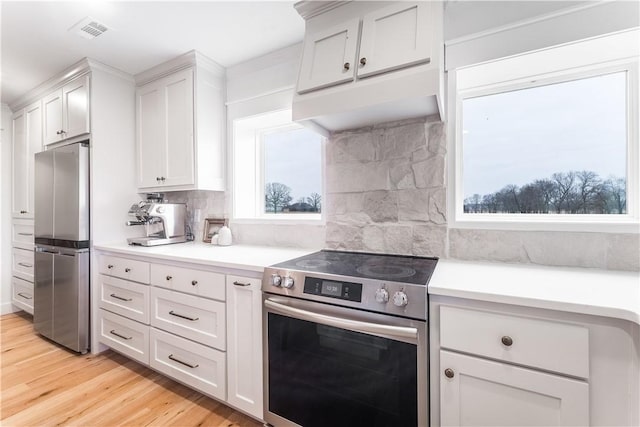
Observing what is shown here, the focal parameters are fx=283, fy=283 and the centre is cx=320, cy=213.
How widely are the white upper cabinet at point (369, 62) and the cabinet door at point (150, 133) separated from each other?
150 centimetres

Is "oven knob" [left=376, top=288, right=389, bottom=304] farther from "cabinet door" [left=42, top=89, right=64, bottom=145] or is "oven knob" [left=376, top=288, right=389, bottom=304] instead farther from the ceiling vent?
"cabinet door" [left=42, top=89, right=64, bottom=145]

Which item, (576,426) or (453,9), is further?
(453,9)

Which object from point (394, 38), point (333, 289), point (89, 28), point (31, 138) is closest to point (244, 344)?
point (333, 289)

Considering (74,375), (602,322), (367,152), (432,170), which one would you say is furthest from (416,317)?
(74,375)

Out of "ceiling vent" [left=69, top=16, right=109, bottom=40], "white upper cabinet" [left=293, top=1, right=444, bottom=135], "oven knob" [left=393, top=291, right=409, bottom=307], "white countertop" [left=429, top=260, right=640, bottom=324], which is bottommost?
"oven knob" [left=393, top=291, right=409, bottom=307]

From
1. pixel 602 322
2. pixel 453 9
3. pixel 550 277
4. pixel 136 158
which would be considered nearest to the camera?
pixel 602 322

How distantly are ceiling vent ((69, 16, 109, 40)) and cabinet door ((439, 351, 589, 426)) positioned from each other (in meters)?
2.65

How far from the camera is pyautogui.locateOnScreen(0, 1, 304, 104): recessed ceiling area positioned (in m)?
1.65

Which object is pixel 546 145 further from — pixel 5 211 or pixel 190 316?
pixel 5 211

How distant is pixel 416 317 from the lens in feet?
3.43

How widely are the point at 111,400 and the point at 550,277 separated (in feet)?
8.11

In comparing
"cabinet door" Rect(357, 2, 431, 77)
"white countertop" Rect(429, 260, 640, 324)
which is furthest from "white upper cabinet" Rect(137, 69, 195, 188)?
"white countertop" Rect(429, 260, 640, 324)

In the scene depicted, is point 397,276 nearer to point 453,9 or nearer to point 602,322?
point 602,322

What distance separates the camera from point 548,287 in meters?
1.03
